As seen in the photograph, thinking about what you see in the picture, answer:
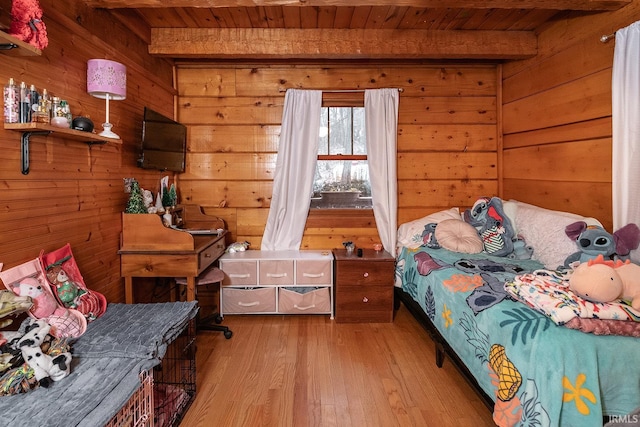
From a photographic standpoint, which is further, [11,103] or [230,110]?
[230,110]

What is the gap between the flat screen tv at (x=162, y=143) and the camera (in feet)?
8.72

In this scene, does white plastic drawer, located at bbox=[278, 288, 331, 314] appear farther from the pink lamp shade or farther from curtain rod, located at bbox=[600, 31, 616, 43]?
curtain rod, located at bbox=[600, 31, 616, 43]

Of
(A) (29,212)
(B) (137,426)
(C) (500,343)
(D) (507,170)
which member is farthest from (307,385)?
(D) (507,170)

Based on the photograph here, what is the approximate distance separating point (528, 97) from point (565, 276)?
6.29 ft

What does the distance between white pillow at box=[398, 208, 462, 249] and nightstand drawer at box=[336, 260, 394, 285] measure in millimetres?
389

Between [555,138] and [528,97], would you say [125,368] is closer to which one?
[555,138]

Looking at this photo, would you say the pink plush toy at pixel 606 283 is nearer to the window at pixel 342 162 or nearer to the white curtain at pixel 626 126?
the white curtain at pixel 626 126

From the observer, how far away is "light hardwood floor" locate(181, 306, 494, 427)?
195cm

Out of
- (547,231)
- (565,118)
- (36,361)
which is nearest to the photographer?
(36,361)

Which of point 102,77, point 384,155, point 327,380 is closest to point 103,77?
point 102,77

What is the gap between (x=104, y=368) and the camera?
144 centimetres

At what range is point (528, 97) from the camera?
3.21 metres

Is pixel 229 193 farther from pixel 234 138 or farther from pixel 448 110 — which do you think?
pixel 448 110

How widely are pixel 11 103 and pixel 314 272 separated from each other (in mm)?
2297
